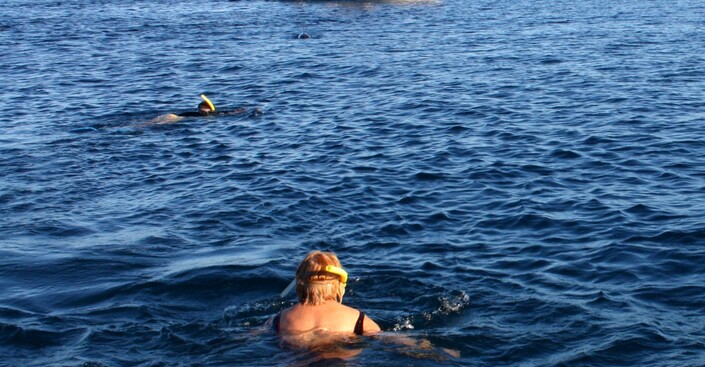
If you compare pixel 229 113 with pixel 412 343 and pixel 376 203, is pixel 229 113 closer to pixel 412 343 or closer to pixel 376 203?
pixel 376 203

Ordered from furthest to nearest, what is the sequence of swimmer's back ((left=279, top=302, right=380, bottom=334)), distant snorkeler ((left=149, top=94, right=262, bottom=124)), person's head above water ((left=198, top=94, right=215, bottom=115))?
person's head above water ((left=198, top=94, right=215, bottom=115)), distant snorkeler ((left=149, top=94, right=262, bottom=124)), swimmer's back ((left=279, top=302, right=380, bottom=334))

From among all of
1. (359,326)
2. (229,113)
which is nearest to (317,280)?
(359,326)

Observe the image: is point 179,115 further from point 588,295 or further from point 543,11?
point 543,11

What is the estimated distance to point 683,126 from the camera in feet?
66.9

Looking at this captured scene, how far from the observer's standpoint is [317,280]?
8109 mm

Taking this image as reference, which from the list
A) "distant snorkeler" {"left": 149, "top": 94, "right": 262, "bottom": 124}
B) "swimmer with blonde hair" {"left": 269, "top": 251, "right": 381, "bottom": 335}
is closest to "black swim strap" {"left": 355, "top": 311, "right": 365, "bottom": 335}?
"swimmer with blonde hair" {"left": 269, "top": 251, "right": 381, "bottom": 335}

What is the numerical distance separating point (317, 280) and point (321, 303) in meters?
0.31

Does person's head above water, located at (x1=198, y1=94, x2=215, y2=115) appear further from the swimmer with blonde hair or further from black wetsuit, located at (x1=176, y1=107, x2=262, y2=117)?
the swimmer with blonde hair

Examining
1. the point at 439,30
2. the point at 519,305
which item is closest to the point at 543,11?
the point at 439,30

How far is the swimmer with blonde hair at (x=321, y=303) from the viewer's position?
8.05 metres

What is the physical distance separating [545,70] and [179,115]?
11664mm

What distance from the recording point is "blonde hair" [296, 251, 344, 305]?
26.3 feet

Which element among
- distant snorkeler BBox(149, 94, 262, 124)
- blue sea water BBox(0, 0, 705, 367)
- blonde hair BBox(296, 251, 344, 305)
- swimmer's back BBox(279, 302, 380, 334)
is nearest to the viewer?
blonde hair BBox(296, 251, 344, 305)

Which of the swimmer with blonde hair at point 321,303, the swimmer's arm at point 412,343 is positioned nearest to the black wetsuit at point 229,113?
the swimmer's arm at point 412,343
